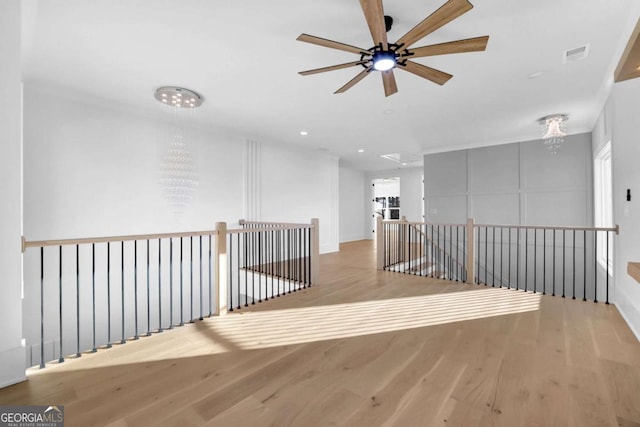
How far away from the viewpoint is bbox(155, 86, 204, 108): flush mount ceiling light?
143 inches

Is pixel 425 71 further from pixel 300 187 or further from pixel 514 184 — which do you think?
pixel 514 184

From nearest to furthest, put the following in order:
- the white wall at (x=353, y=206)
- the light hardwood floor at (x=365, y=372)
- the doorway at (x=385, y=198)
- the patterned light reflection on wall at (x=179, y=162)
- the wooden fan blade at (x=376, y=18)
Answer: the light hardwood floor at (x=365, y=372) < the wooden fan blade at (x=376, y=18) < the patterned light reflection on wall at (x=179, y=162) < the white wall at (x=353, y=206) < the doorway at (x=385, y=198)

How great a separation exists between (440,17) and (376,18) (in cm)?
42

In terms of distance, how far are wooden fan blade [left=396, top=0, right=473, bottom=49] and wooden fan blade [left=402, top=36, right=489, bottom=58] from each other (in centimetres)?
15

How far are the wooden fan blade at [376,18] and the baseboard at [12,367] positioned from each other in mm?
3283

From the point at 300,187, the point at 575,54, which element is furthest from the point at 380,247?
Answer: the point at 575,54

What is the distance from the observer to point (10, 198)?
197 cm

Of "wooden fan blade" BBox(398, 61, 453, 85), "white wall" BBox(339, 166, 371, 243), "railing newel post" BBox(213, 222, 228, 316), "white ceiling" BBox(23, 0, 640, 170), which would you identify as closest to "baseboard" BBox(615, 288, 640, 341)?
"white ceiling" BBox(23, 0, 640, 170)

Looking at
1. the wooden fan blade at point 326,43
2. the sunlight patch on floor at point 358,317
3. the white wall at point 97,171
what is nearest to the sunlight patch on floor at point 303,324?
the sunlight patch on floor at point 358,317

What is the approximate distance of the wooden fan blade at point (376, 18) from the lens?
1777mm

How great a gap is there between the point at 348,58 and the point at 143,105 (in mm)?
3189

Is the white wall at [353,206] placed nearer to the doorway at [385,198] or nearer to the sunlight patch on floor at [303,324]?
the doorway at [385,198]

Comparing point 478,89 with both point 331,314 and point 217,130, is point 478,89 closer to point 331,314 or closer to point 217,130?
point 331,314

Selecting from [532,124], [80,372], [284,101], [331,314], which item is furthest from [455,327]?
[532,124]
